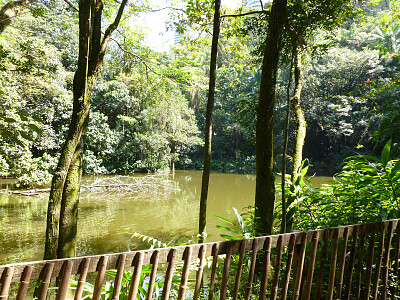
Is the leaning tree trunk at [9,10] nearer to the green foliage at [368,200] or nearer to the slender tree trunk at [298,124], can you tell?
the slender tree trunk at [298,124]

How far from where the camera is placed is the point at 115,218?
906 centimetres

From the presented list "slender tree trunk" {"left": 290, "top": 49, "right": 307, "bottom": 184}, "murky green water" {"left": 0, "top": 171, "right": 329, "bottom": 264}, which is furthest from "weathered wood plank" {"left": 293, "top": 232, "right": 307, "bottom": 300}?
"murky green water" {"left": 0, "top": 171, "right": 329, "bottom": 264}

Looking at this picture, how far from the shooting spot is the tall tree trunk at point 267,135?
3010 mm

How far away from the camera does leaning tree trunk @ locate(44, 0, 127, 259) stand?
324cm

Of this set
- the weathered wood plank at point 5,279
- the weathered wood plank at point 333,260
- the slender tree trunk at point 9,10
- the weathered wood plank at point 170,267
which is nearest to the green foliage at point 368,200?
the weathered wood plank at point 333,260

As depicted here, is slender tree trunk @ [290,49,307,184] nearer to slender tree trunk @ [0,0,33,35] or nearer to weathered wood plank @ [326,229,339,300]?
weathered wood plank @ [326,229,339,300]

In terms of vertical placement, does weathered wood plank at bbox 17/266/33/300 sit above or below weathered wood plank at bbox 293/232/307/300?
above

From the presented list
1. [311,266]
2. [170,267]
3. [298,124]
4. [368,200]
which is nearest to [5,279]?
[170,267]

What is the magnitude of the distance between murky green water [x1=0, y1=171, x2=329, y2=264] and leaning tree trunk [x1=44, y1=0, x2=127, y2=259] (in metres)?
3.21

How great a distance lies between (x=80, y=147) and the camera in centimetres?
367

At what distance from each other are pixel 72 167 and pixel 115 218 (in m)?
5.91

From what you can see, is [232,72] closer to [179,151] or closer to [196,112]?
[196,112]

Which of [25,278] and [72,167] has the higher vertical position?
[72,167]

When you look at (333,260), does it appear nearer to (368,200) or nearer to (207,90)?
(368,200)
